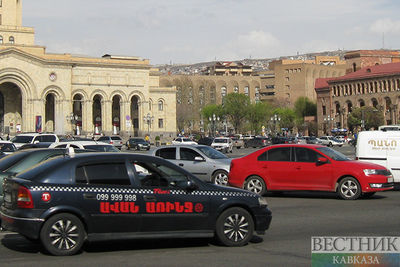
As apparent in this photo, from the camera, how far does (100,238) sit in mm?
10047

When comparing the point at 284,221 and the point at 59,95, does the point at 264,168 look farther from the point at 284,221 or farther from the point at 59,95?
the point at 59,95

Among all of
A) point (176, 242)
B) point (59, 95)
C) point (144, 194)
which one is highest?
point (59, 95)

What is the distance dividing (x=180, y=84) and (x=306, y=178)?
120m

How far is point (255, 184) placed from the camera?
18484 millimetres

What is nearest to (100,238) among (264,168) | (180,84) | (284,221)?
(284,221)

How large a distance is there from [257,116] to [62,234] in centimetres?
10022

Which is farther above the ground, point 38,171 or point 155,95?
point 155,95

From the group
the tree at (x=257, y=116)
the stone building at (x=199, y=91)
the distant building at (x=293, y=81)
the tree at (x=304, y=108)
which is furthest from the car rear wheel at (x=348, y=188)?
the distant building at (x=293, y=81)

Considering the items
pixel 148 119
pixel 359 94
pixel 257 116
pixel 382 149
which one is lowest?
pixel 382 149

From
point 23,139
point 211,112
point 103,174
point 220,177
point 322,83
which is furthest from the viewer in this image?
point 322,83

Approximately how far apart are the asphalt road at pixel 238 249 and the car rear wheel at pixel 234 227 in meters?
0.16

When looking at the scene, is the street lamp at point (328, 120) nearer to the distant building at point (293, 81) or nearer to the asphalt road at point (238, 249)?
the distant building at point (293, 81)

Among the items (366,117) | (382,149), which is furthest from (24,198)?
(366,117)

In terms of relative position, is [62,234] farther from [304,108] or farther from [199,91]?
[199,91]
